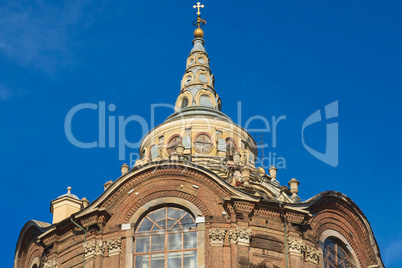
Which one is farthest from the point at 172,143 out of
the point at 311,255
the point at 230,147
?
the point at 311,255

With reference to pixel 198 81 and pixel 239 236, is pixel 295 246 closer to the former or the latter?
pixel 239 236

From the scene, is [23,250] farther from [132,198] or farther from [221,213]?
[221,213]

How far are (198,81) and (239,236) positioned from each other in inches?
952

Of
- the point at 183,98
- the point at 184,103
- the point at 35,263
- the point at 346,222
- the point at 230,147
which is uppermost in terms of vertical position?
the point at 183,98

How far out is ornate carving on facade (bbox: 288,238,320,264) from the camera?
52.2 meters

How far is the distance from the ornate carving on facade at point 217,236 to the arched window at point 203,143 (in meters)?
14.7

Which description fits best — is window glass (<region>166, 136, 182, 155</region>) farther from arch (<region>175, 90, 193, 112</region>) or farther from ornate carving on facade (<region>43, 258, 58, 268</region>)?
ornate carving on facade (<region>43, 258, 58, 268</region>)

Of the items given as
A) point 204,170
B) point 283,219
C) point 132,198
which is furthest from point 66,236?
point 283,219

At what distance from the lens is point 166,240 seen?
5172 centimetres

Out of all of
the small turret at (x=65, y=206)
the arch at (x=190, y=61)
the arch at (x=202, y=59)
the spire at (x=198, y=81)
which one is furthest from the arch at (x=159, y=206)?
the arch at (x=202, y=59)

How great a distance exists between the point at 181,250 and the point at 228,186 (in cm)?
459

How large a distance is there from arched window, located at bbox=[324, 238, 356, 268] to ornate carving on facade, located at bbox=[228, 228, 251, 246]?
17.9 feet

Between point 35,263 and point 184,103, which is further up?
point 184,103

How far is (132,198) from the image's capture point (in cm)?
5338
